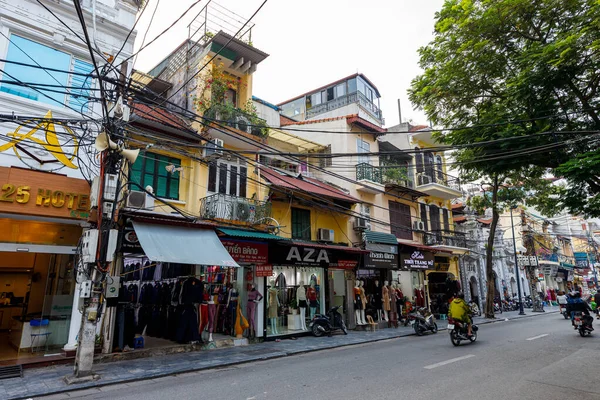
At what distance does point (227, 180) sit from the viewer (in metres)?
14.4

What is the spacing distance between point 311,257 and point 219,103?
7.46m

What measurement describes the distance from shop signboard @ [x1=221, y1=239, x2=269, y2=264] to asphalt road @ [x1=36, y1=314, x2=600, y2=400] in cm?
400

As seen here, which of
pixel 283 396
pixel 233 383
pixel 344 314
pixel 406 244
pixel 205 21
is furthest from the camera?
pixel 406 244

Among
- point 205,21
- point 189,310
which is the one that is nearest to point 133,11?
point 205,21

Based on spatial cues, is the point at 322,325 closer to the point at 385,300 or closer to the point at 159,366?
the point at 385,300

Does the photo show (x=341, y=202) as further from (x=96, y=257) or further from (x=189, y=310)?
(x=96, y=257)

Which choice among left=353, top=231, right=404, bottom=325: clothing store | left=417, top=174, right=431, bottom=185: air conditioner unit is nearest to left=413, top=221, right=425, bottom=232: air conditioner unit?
left=417, top=174, right=431, bottom=185: air conditioner unit

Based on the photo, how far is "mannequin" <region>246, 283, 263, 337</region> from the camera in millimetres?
13570

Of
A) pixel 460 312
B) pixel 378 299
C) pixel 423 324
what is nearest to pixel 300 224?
pixel 378 299

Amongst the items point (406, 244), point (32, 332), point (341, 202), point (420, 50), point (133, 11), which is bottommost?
point (32, 332)

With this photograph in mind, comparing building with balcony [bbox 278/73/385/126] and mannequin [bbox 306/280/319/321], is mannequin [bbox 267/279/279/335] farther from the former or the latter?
building with balcony [bbox 278/73/385/126]

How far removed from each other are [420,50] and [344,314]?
1206cm

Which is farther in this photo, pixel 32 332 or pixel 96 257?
pixel 32 332

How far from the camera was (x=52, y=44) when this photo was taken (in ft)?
36.0
